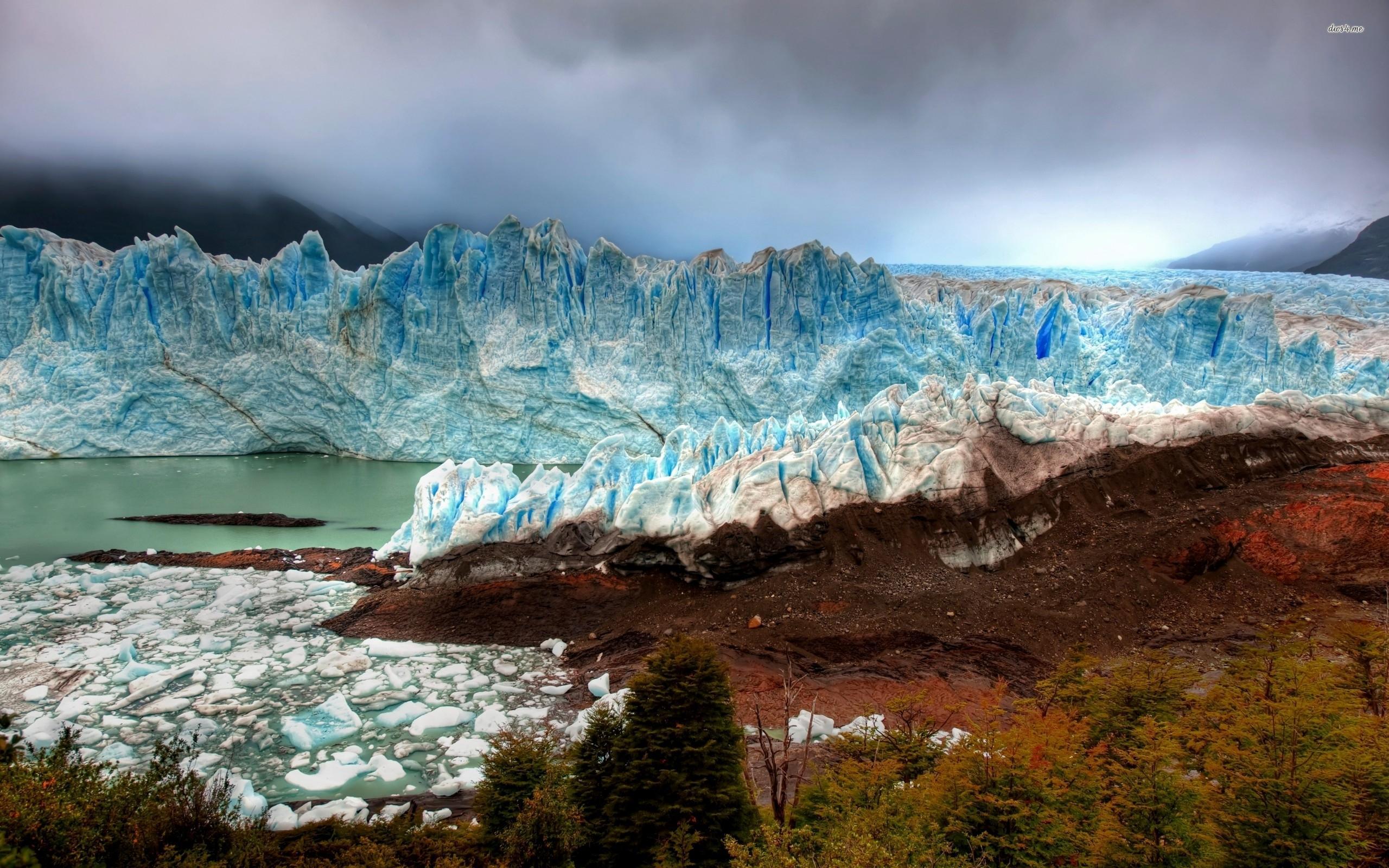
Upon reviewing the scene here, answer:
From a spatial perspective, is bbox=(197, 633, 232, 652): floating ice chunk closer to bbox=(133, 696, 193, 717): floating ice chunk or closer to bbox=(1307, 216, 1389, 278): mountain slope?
bbox=(133, 696, 193, 717): floating ice chunk

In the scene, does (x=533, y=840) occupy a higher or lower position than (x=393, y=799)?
higher

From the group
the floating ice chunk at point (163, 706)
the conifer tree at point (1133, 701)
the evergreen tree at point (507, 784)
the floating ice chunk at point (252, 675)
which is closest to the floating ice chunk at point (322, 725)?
the floating ice chunk at point (252, 675)

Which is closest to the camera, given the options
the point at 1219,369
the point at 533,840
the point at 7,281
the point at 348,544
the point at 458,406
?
the point at 533,840

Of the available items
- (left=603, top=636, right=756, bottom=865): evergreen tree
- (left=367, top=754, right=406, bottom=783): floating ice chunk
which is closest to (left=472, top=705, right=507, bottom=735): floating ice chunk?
(left=367, top=754, right=406, bottom=783): floating ice chunk

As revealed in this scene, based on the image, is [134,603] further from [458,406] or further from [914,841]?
[458,406]

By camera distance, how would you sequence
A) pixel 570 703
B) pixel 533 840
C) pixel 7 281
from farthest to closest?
pixel 7 281 < pixel 570 703 < pixel 533 840

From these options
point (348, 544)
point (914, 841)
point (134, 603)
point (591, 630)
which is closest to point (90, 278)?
point (348, 544)
